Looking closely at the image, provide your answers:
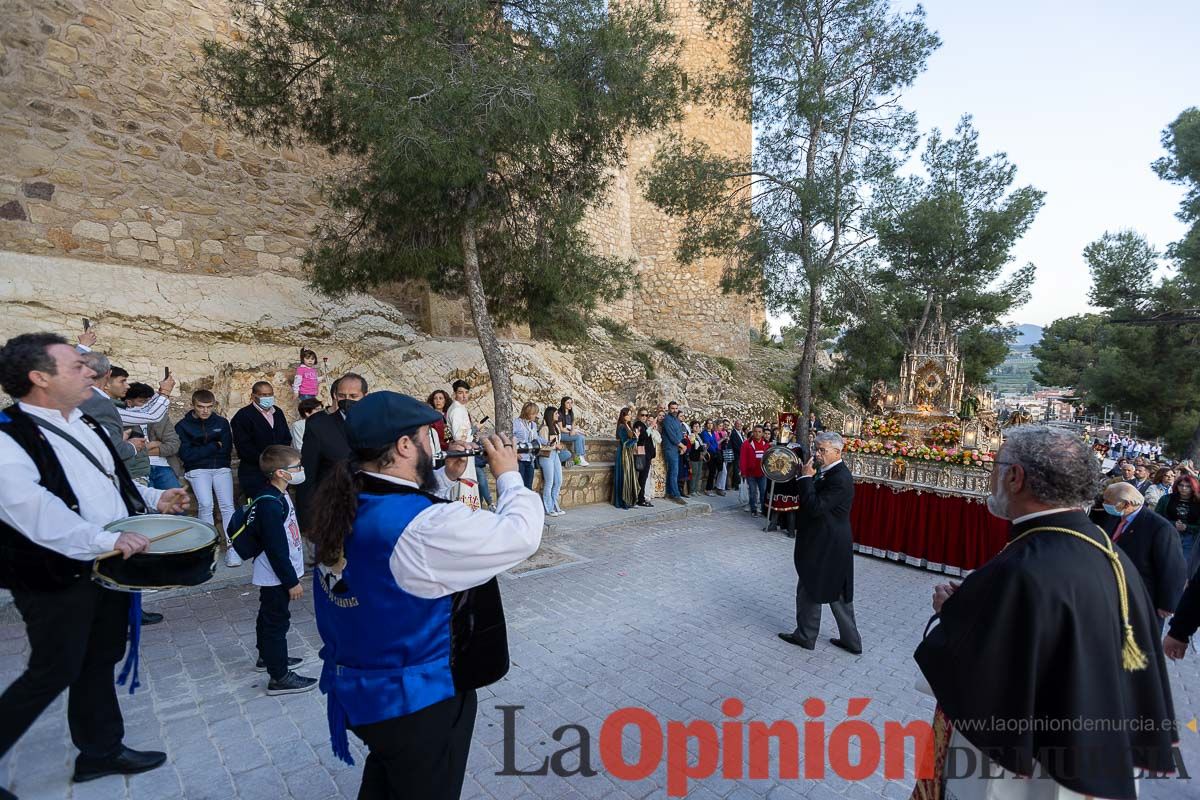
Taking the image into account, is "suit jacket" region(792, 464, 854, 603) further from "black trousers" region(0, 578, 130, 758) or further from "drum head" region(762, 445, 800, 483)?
"black trousers" region(0, 578, 130, 758)

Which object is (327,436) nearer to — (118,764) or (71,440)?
(71,440)

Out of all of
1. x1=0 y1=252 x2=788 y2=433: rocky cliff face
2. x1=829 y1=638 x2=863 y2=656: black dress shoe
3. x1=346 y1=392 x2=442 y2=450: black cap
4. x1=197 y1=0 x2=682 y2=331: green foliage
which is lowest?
x1=829 y1=638 x2=863 y2=656: black dress shoe

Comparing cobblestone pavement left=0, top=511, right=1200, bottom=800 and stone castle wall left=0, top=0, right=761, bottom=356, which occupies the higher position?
stone castle wall left=0, top=0, right=761, bottom=356

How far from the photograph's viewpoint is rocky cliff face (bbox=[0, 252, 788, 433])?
7688 mm

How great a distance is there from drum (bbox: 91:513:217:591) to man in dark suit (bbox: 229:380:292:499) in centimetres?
321

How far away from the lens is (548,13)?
666 cm

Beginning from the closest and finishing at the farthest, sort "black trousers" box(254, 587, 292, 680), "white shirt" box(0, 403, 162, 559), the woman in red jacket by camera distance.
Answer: "white shirt" box(0, 403, 162, 559), "black trousers" box(254, 587, 292, 680), the woman in red jacket

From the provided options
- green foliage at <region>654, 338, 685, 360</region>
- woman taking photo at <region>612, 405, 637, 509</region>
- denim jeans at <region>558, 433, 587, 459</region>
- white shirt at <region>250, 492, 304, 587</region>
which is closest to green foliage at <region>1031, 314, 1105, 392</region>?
green foliage at <region>654, 338, 685, 360</region>

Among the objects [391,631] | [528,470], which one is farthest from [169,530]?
[528,470]

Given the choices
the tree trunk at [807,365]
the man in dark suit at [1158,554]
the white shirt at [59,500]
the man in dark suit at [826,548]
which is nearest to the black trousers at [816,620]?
the man in dark suit at [826,548]

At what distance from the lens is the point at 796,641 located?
473 centimetres

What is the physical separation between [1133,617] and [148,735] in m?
4.47

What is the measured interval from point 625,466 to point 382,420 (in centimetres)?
823

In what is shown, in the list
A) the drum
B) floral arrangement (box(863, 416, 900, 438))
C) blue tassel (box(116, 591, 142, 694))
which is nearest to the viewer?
the drum
